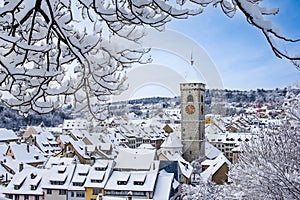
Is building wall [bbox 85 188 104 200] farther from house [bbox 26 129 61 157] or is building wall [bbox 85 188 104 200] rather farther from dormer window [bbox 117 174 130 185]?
house [bbox 26 129 61 157]

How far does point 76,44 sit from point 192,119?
28140 millimetres

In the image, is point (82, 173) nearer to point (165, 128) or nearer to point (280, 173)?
point (280, 173)

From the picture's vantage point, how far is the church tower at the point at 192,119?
1141 inches

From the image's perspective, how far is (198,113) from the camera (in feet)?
97.6

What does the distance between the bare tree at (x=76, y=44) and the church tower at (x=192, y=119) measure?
26.4 meters

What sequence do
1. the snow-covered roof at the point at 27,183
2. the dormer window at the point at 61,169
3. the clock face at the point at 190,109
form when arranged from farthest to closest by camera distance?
the clock face at the point at 190,109, the dormer window at the point at 61,169, the snow-covered roof at the point at 27,183

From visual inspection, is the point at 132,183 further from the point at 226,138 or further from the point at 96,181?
the point at 226,138

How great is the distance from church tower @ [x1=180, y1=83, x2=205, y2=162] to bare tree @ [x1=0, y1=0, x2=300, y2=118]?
26.4m

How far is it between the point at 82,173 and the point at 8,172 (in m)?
6.24

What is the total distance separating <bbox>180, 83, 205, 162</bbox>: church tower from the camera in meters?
29.0

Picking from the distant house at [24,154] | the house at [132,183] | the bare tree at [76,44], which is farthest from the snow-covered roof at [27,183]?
the bare tree at [76,44]

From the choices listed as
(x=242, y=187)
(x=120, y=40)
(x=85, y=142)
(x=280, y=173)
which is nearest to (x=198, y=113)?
(x=85, y=142)

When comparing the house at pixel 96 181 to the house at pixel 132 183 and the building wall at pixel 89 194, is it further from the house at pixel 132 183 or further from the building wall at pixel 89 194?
the house at pixel 132 183

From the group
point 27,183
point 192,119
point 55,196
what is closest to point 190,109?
point 192,119
